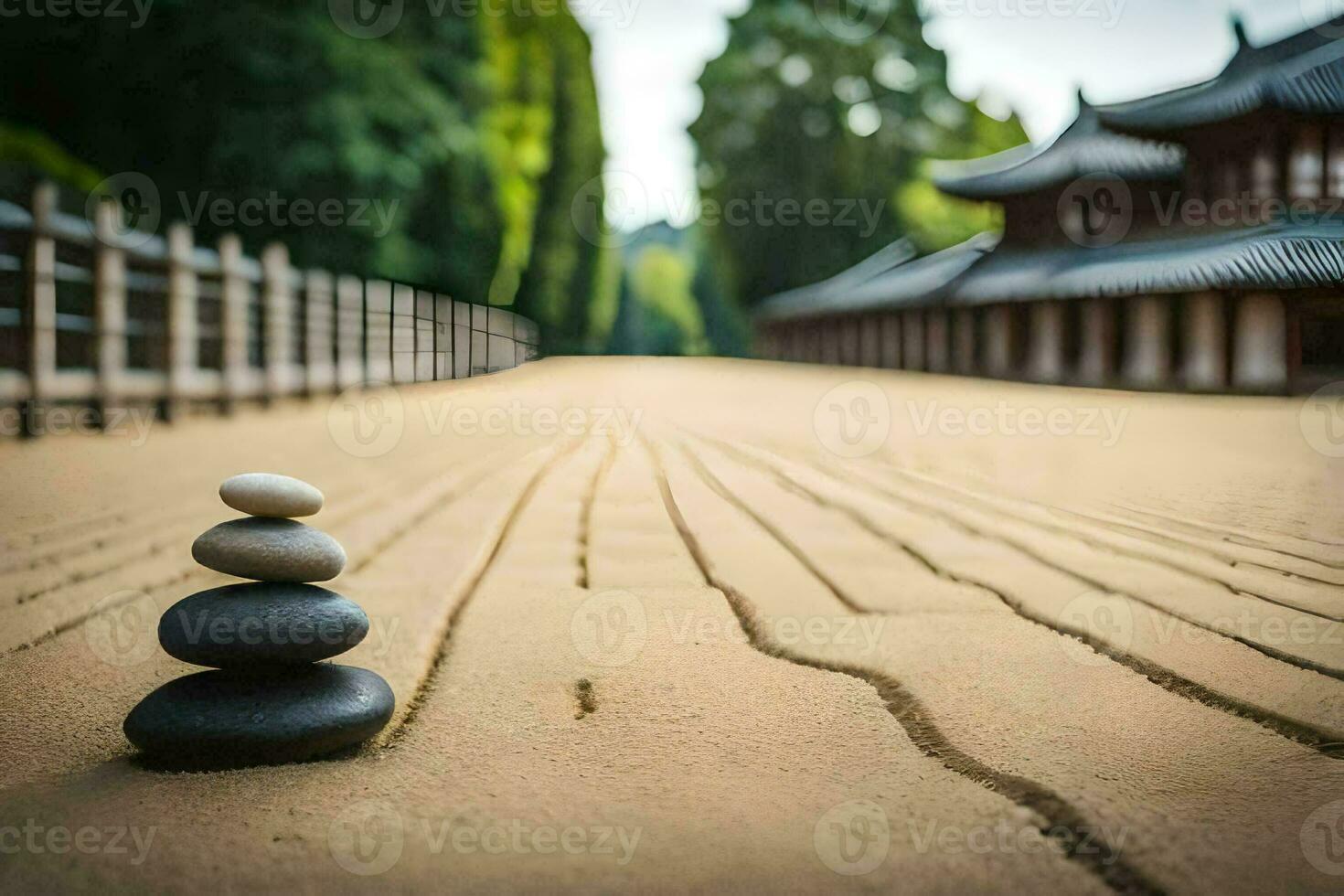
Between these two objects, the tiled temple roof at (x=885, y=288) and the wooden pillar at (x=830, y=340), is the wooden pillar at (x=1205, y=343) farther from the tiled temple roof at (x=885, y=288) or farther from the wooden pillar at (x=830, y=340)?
the wooden pillar at (x=830, y=340)

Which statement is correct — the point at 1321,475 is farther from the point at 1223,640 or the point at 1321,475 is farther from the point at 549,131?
the point at 549,131

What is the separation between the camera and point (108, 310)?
15.7ft

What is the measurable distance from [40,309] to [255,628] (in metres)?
3.58

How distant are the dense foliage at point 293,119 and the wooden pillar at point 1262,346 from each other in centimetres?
544

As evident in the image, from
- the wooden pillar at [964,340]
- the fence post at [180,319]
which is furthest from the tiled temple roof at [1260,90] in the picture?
the fence post at [180,319]

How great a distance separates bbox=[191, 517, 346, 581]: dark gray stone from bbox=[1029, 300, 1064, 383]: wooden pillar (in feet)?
9.58

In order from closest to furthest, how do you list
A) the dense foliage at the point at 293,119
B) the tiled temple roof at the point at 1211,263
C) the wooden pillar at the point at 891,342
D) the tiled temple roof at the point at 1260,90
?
the tiled temple roof at the point at 1211,263
the tiled temple roof at the point at 1260,90
the dense foliage at the point at 293,119
the wooden pillar at the point at 891,342

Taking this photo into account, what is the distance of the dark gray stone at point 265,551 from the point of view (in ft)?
4.93

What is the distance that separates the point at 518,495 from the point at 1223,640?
204 centimetres

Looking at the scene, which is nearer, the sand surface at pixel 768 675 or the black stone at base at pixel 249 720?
the sand surface at pixel 768 675

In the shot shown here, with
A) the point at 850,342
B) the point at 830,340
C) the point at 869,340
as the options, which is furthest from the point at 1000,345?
the point at 830,340

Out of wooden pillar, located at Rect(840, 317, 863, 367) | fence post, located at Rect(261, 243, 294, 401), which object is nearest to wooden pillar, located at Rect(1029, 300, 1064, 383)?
fence post, located at Rect(261, 243, 294, 401)

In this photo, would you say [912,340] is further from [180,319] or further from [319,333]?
[180,319]

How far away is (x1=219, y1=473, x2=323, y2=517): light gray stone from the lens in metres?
1.51
